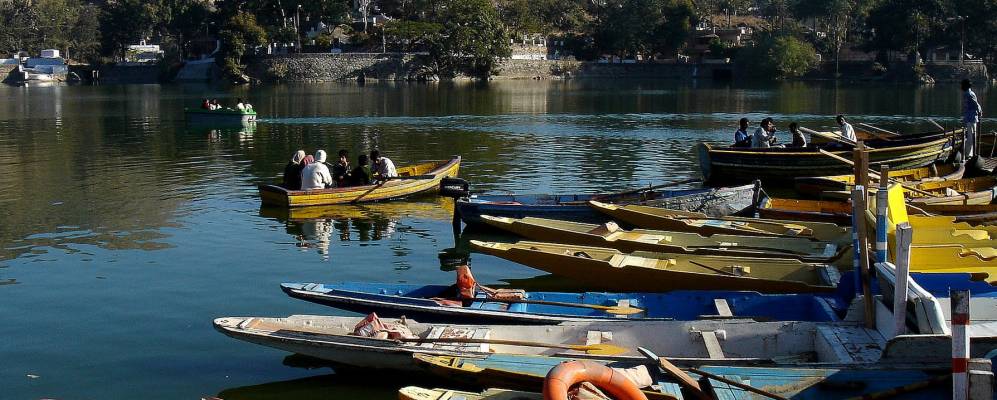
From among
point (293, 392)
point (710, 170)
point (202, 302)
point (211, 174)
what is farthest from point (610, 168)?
point (293, 392)

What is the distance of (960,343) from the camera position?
25.0 feet

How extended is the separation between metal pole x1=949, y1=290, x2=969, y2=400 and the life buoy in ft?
7.46

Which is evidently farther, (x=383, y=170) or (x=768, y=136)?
(x=768, y=136)

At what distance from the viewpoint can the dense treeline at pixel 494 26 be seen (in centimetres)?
9838

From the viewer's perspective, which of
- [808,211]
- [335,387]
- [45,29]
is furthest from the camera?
[45,29]

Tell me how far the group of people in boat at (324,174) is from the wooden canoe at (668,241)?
6.79 metres

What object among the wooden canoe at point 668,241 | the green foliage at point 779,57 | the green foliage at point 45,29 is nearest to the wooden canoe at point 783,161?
the wooden canoe at point 668,241

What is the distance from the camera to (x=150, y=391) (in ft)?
37.7

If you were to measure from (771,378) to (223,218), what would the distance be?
51.6 feet

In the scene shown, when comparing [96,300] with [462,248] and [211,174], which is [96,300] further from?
[211,174]

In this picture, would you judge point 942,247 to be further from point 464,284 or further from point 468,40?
point 468,40

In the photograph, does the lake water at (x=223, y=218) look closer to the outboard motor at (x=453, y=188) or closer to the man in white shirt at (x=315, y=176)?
the outboard motor at (x=453, y=188)

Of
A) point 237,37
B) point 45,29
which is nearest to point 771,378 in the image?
point 237,37

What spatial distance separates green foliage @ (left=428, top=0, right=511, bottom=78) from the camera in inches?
4040
